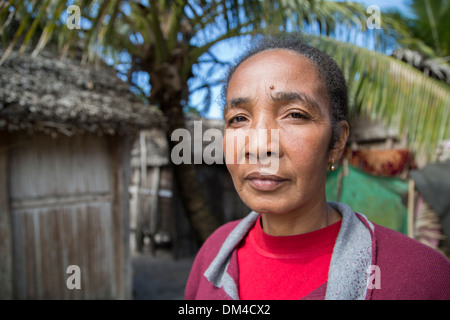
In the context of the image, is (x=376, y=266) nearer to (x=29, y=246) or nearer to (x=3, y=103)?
(x=3, y=103)

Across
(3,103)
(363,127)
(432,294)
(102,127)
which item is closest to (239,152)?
(432,294)

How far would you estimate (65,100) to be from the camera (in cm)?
405

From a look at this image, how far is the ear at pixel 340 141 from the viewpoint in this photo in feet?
3.67

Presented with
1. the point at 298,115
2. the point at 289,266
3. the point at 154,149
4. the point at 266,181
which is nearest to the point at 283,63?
the point at 298,115

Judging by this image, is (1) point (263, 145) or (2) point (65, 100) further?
(2) point (65, 100)

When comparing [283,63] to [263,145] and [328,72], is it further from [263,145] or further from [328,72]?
[263,145]

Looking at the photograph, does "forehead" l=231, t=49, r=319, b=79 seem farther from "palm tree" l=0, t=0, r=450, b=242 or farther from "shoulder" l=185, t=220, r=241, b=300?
"palm tree" l=0, t=0, r=450, b=242

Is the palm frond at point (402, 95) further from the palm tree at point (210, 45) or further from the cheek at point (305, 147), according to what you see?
the cheek at point (305, 147)

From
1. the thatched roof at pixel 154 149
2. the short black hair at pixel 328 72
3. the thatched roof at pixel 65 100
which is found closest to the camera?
the short black hair at pixel 328 72

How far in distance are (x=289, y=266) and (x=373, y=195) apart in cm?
227

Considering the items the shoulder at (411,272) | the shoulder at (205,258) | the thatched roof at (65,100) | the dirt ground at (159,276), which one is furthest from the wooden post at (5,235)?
the shoulder at (411,272)

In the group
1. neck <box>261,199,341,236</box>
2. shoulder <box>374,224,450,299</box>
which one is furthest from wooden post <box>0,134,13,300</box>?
shoulder <box>374,224,450,299</box>

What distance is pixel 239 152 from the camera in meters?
1.05
